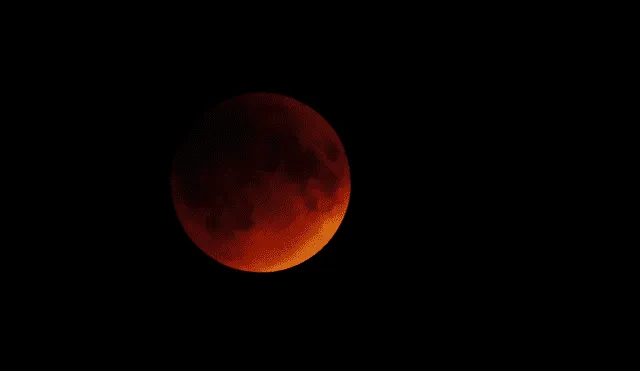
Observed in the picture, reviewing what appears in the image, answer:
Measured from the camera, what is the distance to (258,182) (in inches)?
119

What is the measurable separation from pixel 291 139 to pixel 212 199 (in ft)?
2.08

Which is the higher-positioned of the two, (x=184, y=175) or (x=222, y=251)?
(x=184, y=175)

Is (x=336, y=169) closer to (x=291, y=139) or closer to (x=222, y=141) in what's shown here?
(x=291, y=139)

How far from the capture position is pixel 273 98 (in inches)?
133

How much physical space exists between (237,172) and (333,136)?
2.67 feet

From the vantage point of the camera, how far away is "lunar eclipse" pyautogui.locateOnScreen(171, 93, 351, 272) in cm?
305

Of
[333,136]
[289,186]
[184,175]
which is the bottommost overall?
[289,186]

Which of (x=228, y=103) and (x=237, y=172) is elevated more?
(x=228, y=103)

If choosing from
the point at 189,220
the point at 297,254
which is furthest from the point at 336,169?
the point at 189,220

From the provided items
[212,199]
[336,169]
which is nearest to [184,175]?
[212,199]

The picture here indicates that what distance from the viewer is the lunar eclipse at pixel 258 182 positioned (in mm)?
3055

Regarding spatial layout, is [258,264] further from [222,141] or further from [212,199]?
[222,141]

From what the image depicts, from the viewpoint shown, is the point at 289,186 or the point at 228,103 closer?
the point at 289,186

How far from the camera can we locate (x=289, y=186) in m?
3.08
